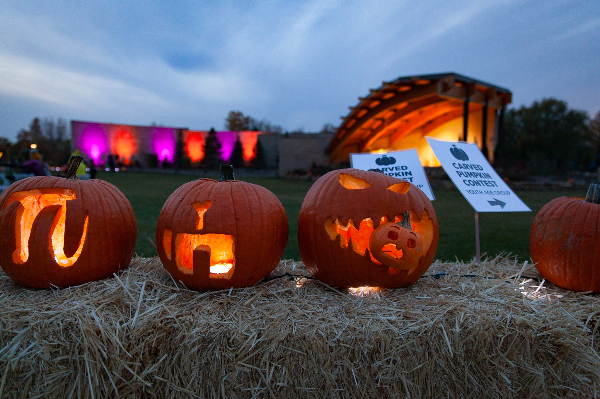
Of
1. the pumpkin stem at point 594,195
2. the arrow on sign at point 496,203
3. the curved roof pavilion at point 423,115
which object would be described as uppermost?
the curved roof pavilion at point 423,115

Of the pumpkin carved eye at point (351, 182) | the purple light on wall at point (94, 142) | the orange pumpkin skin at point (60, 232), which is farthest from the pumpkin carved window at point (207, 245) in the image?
the purple light on wall at point (94, 142)

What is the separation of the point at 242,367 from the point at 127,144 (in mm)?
41376

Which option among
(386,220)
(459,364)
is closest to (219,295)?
(386,220)

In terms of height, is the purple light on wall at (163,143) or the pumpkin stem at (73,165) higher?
the purple light on wall at (163,143)

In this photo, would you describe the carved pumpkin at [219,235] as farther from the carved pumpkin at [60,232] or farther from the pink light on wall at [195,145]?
the pink light on wall at [195,145]

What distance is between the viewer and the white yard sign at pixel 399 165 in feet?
11.5

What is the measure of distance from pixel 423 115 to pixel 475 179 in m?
23.0

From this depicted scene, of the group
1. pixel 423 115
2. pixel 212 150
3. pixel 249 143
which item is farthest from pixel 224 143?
pixel 423 115

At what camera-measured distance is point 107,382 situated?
166 centimetres

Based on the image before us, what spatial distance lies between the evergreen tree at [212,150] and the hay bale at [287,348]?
3777 centimetres

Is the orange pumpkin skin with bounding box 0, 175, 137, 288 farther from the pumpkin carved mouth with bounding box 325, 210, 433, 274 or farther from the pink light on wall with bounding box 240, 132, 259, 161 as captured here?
the pink light on wall with bounding box 240, 132, 259, 161

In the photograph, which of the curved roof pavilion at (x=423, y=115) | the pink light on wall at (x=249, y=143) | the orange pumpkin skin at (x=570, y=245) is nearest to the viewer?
the orange pumpkin skin at (x=570, y=245)

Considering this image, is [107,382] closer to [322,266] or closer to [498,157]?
[322,266]

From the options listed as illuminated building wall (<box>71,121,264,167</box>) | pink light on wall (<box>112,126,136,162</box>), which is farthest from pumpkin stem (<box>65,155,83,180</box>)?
pink light on wall (<box>112,126,136,162</box>)
